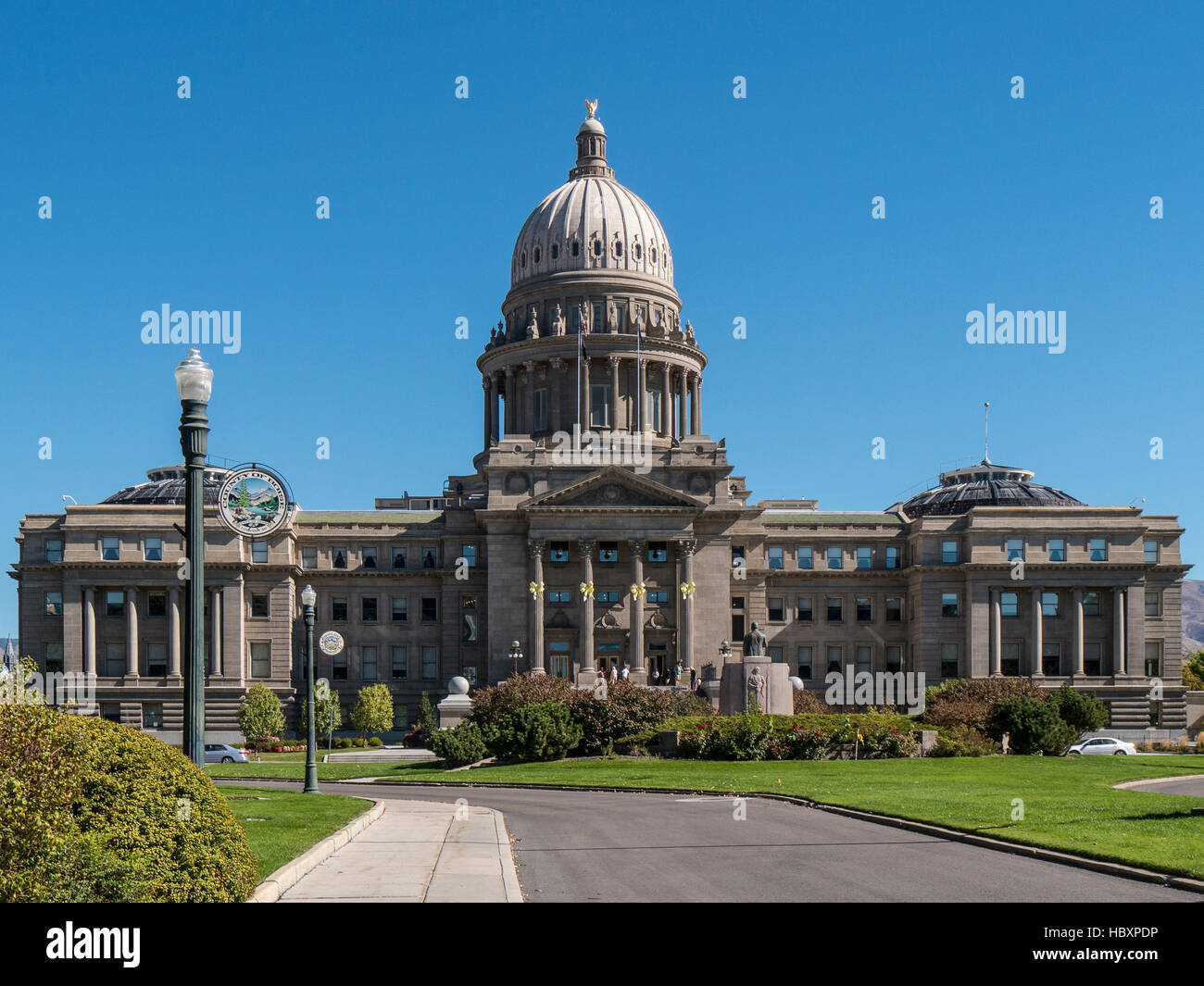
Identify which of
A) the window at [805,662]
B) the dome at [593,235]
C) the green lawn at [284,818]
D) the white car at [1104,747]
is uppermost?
the dome at [593,235]

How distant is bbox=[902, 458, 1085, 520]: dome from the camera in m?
108

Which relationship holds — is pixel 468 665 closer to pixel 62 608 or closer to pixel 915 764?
pixel 62 608

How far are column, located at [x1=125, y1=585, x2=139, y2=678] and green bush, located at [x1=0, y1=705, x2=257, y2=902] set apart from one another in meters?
81.1

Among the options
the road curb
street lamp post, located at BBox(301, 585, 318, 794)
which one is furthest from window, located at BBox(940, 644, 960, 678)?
the road curb

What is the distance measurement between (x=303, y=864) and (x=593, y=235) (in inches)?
3897

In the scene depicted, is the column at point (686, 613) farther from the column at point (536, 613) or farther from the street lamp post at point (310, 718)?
the street lamp post at point (310, 718)

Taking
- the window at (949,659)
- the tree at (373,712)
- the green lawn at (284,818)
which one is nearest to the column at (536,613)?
the tree at (373,712)

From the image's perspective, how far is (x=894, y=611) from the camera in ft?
340

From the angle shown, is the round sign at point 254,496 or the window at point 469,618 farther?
the window at point 469,618

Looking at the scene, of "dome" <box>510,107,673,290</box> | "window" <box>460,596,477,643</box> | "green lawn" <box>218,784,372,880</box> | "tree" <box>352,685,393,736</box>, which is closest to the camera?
"green lawn" <box>218,784,372,880</box>

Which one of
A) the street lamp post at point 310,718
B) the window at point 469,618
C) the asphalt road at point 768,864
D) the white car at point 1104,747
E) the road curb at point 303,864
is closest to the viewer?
the road curb at point 303,864

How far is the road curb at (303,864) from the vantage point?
1767cm

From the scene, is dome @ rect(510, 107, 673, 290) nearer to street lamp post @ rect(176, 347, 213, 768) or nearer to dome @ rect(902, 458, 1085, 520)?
dome @ rect(902, 458, 1085, 520)

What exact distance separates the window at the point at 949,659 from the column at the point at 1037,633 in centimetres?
523
